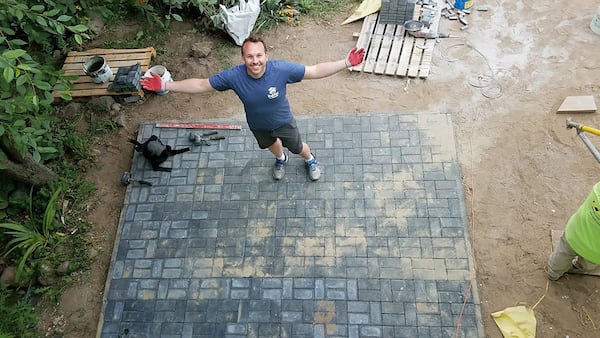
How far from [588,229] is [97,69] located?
6037 mm

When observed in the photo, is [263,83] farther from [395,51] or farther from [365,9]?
[365,9]

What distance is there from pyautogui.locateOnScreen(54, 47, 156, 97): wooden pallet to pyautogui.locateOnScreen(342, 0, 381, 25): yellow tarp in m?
2.99

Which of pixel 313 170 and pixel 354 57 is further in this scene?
pixel 313 170

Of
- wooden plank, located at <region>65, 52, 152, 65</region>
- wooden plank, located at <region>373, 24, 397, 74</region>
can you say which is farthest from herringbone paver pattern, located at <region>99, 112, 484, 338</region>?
wooden plank, located at <region>65, 52, 152, 65</region>

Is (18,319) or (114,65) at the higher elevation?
(114,65)

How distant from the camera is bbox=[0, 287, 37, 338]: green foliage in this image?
4406 millimetres

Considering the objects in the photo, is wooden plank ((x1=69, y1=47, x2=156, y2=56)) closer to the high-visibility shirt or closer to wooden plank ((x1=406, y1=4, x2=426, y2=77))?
wooden plank ((x1=406, y1=4, x2=426, y2=77))

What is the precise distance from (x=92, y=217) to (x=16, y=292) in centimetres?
105

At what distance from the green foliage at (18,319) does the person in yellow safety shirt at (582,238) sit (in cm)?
494

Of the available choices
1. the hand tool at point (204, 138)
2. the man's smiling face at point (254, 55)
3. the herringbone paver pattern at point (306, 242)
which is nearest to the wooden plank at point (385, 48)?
the herringbone paver pattern at point (306, 242)

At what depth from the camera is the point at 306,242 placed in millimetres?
4727

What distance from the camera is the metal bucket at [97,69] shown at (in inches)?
241

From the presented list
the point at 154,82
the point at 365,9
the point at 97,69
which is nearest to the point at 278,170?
the point at 154,82

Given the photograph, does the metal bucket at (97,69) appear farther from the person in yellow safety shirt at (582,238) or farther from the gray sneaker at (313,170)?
the person in yellow safety shirt at (582,238)
